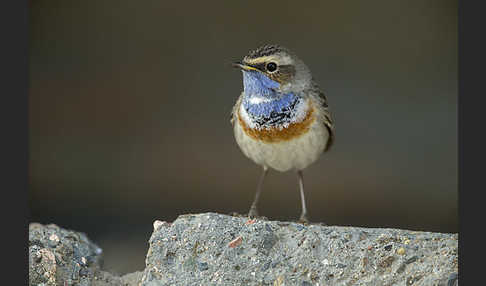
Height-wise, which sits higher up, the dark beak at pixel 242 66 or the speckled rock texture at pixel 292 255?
the dark beak at pixel 242 66

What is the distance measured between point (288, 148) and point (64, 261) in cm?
131

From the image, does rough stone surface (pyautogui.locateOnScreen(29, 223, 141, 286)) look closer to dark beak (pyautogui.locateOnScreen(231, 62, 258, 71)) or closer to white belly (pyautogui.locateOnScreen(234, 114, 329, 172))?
white belly (pyautogui.locateOnScreen(234, 114, 329, 172))

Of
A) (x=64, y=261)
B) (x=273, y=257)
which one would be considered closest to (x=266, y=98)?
(x=273, y=257)

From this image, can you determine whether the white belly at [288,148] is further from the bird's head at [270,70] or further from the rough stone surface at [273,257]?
the rough stone surface at [273,257]

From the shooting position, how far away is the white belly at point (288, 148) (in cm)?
455

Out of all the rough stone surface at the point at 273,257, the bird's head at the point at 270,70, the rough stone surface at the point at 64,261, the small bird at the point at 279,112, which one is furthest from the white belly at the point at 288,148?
the rough stone surface at the point at 64,261

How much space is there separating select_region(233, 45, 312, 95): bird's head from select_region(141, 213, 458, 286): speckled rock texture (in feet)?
2.70

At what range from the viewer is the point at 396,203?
7.43m

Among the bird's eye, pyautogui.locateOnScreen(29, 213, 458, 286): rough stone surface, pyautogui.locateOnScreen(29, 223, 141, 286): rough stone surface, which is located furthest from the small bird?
pyautogui.locateOnScreen(29, 223, 141, 286): rough stone surface

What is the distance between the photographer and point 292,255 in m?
3.72

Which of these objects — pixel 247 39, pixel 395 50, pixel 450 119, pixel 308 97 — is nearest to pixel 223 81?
pixel 247 39

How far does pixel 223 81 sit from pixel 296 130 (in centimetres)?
344

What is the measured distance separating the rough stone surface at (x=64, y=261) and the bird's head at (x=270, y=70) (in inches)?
44.4

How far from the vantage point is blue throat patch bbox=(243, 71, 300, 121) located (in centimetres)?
439
